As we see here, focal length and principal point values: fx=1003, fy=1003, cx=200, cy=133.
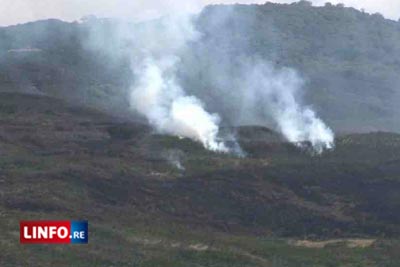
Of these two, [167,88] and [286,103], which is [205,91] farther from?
[167,88]

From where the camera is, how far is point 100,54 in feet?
461

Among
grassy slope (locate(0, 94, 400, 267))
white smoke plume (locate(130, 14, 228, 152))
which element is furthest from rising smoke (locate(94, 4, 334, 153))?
grassy slope (locate(0, 94, 400, 267))

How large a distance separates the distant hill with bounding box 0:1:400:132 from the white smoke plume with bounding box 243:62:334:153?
3.55 meters

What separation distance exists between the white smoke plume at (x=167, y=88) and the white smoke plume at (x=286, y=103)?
7610mm

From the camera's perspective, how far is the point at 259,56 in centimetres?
15438

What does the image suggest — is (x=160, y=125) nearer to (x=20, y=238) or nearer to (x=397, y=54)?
(x=20, y=238)

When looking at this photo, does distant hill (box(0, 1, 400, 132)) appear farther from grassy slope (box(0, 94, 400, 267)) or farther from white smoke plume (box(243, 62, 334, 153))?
grassy slope (box(0, 94, 400, 267))

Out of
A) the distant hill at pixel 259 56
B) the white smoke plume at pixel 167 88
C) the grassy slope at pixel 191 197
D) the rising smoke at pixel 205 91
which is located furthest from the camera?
the distant hill at pixel 259 56

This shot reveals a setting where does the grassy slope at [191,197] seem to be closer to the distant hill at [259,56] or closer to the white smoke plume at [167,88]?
the white smoke plume at [167,88]

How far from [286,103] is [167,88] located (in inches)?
848

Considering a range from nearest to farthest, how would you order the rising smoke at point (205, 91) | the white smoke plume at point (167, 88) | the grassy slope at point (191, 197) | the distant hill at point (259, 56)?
the grassy slope at point (191, 197)
the white smoke plume at point (167, 88)
the rising smoke at point (205, 91)
the distant hill at point (259, 56)

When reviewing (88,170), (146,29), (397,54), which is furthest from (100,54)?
(88,170)

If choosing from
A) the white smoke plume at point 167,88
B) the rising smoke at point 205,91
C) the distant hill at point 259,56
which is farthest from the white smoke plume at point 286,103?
the white smoke plume at point 167,88

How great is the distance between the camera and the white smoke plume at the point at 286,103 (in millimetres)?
91562
